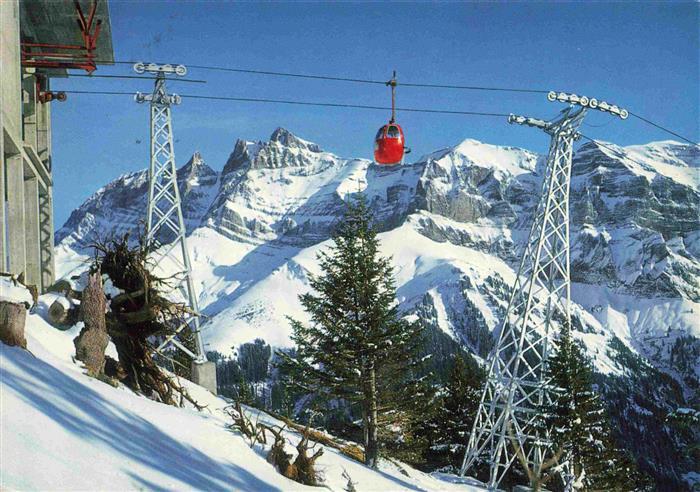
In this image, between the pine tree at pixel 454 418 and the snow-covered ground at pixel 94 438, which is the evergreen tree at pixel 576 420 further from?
the snow-covered ground at pixel 94 438

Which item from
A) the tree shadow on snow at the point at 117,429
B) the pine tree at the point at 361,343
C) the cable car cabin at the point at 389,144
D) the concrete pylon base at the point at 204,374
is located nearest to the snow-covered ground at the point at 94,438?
the tree shadow on snow at the point at 117,429

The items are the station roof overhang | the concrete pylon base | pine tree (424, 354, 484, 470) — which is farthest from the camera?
pine tree (424, 354, 484, 470)

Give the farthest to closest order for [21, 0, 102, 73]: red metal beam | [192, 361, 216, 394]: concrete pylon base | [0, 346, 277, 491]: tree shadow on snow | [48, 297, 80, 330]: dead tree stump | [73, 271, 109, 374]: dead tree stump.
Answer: [192, 361, 216, 394]: concrete pylon base < [21, 0, 102, 73]: red metal beam < [48, 297, 80, 330]: dead tree stump < [73, 271, 109, 374]: dead tree stump < [0, 346, 277, 491]: tree shadow on snow

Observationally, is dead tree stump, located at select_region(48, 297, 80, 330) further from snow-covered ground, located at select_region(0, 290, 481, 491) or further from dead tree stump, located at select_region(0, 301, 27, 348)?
dead tree stump, located at select_region(0, 301, 27, 348)

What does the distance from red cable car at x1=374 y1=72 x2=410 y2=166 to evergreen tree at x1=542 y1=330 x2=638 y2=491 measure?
9.58 meters

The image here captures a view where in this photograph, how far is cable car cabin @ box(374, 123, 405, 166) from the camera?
635 inches

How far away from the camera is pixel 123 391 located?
7770 mm

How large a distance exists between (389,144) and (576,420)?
37.3ft

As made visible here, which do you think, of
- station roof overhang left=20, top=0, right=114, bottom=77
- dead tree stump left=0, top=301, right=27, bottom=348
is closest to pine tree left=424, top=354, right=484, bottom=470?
station roof overhang left=20, top=0, right=114, bottom=77

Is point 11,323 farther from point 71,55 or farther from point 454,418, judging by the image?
point 454,418

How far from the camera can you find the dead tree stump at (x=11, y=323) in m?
6.21

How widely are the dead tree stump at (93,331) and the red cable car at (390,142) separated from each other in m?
8.93

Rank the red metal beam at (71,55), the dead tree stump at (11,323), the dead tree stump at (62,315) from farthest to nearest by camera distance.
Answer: the red metal beam at (71,55) < the dead tree stump at (62,315) < the dead tree stump at (11,323)

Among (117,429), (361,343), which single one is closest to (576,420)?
(361,343)
